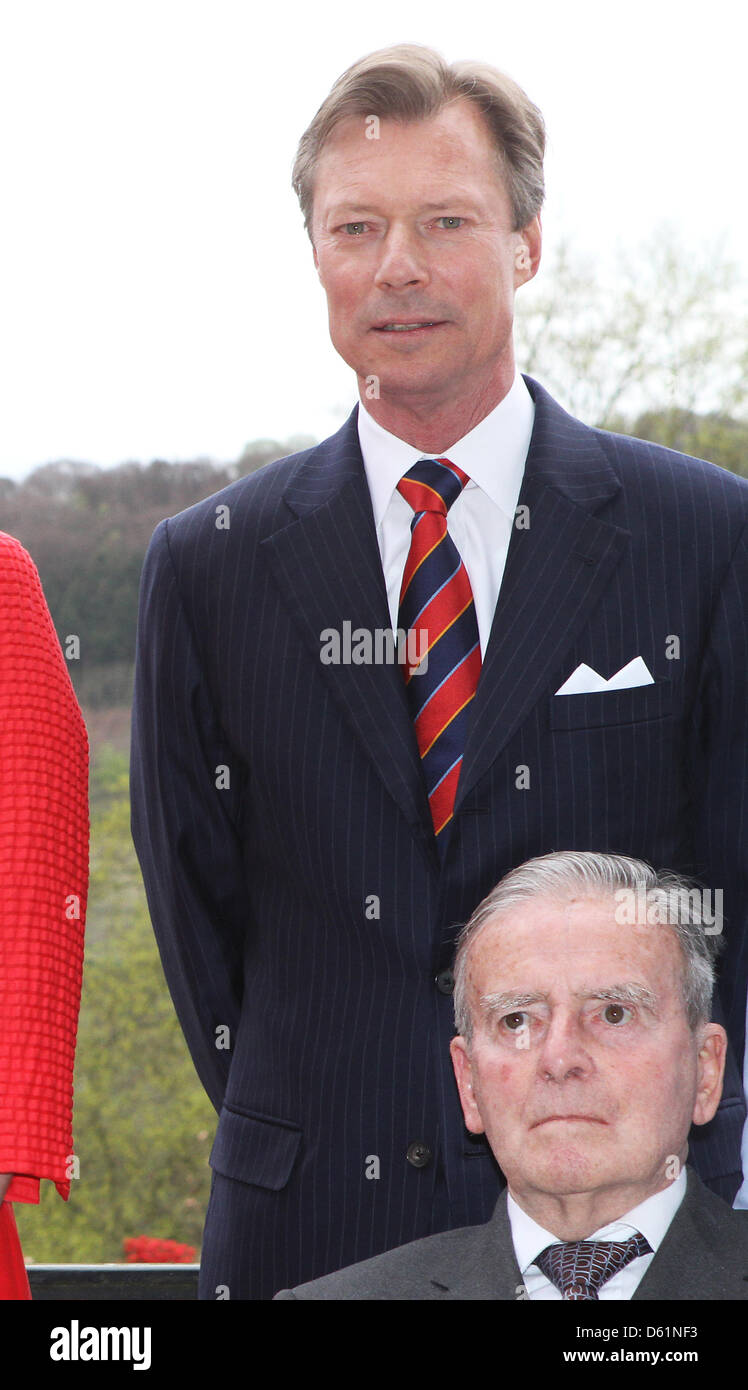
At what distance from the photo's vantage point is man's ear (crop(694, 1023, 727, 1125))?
1.87 metres

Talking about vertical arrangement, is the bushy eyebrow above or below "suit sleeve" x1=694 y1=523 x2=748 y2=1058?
below

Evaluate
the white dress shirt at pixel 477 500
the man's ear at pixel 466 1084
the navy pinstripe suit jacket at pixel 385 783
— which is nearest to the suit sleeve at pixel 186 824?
the navy pinstripe suit jacket at pixel 385 783

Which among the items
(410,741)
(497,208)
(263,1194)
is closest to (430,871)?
(410,741)

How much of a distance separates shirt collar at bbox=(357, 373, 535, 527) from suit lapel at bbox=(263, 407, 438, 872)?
3 cm

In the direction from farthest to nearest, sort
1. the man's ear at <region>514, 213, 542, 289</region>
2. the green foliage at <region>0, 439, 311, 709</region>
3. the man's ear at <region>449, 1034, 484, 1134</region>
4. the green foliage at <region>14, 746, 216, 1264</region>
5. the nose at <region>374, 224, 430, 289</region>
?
the green foliage at <region>14, 746, 216, 1264</region>, the green foliage at <region>0, 439, 311, 709</region>, the man's ear at <region>514, 213, 542, 289</region>, the nose at <region>374, 224, 430, 289</region>, the man's ear at <region>449, 1034, 484, 1134</region>

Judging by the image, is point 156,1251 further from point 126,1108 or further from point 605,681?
point 605,681

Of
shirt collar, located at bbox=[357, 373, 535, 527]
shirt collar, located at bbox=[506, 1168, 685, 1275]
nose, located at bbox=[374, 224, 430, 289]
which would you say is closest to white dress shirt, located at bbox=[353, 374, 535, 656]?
shirt collar, located at bbox=[357, 373, 535, 527]

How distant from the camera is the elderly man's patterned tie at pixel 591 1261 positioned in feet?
5.94

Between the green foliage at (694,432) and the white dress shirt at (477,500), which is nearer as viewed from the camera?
the white dress shirt at (477,500)

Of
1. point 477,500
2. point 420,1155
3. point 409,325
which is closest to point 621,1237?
point 420,1155

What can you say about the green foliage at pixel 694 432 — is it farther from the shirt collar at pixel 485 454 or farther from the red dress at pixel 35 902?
the red dress at pixel 35 902

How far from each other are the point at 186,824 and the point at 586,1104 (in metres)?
0.75

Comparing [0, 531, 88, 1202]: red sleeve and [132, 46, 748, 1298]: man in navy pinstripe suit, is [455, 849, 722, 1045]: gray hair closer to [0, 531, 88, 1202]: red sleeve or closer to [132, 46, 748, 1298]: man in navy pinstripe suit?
[132, 46, 748, 1298]: man in navy pinstripe suit

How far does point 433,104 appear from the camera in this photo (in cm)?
207
